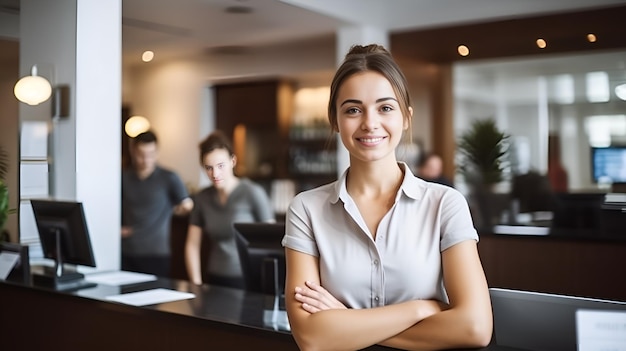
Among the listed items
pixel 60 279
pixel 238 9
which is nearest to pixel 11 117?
pixel 60 279

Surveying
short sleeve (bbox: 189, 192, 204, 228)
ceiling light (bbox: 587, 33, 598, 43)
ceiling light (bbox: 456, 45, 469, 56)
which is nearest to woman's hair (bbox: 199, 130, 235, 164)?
short sleeve (bbox: 189, 192, 204, 228)

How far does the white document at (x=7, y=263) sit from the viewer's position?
353 centimetres

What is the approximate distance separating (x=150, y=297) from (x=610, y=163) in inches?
197

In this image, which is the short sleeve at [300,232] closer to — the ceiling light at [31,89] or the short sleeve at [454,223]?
the short sleeve at [454,223]

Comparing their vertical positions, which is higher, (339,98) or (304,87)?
(304,87)

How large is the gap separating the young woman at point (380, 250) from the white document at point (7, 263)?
2227 mm

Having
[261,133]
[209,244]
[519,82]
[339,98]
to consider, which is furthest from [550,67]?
[339,98]

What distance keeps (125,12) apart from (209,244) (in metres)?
1.45

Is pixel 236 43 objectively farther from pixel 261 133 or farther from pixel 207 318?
pixel 207 318

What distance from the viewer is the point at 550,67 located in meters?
8.89

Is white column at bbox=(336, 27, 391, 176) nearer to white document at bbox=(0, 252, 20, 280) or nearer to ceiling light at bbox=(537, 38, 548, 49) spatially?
ceiling light at bbox=(537, 38, 548, 49)

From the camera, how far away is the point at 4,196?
3.85 meters

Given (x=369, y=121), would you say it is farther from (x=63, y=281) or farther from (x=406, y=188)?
(x=63, y=281)

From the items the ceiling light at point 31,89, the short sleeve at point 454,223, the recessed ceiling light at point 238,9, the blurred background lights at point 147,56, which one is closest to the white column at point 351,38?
the recessed ceiling light at point 238,9
